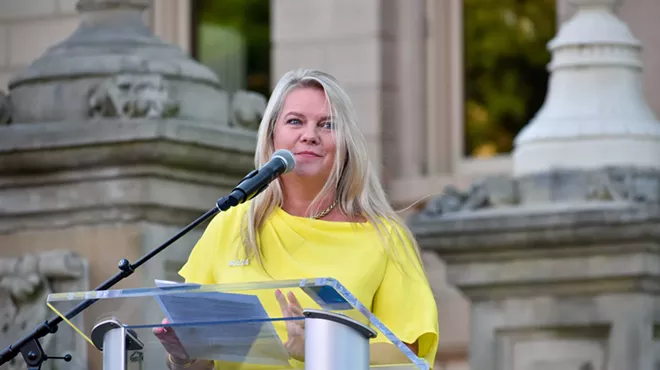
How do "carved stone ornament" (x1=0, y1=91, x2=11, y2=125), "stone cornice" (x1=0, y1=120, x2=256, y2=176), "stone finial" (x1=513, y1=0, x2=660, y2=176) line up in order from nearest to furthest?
"stone cornice" (x1=0, y1=120, x2=256, y2=176)
"carved stone ornament" (x1=0, y1=91, x2=11, y2=125)
"stone finial" (x1=513, y1=0, x2=660, y2=176)

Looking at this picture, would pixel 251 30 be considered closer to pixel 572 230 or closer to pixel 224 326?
pixel 572 230

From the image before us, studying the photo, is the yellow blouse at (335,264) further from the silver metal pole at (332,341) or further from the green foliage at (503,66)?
the green foliage at (503,66)

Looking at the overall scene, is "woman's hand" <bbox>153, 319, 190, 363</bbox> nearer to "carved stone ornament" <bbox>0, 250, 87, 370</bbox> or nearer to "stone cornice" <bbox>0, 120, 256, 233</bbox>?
"stone cornice" <bbox>0, 120, 256, 233</bbox>

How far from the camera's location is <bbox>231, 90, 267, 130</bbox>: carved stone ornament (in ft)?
23.3

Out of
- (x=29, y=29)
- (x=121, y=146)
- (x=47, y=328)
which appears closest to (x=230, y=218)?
(x=47, y=328)

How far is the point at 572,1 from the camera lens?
29.4 ft

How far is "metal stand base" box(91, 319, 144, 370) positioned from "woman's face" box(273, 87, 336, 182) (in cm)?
74

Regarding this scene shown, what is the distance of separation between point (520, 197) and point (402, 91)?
183 inches

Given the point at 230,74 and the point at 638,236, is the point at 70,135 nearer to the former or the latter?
the point at 638,236

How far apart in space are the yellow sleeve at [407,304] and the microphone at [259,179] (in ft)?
1.24

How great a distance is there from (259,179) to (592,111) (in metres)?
3.94

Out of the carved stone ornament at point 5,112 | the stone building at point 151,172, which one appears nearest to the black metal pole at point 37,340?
the stone building at point 151,172

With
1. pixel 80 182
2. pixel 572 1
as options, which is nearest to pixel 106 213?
pixel 80 182

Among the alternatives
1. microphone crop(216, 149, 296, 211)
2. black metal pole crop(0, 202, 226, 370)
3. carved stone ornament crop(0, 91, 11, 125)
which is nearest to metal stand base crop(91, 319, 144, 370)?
black metal pole crop(0, 202, 226, 370)
